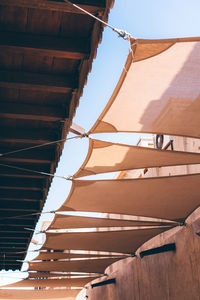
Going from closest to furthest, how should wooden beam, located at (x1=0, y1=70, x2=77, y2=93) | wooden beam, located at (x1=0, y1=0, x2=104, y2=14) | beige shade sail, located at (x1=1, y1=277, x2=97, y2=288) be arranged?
wooden beam, located at (x1=0, y1=0, x2=104, y2=14), wooden beam, located at (x1=0, y1=70, x2=77, y2=93), beige shade sail, located at (x1=1, y1=277, x2=97, y2=288)

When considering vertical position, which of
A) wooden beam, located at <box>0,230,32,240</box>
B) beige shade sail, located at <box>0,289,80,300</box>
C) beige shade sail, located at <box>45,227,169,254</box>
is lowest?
beige shade sail, located at <box>0,289,80,300</box>

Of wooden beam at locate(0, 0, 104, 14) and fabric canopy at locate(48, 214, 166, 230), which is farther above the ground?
wooden beam at locate(0, 0, 104, 14)

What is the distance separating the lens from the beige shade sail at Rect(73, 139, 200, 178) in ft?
14.5

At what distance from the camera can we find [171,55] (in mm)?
3090

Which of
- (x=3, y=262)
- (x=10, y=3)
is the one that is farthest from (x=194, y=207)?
(x=3, y=262)

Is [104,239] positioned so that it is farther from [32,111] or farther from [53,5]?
[53,5]

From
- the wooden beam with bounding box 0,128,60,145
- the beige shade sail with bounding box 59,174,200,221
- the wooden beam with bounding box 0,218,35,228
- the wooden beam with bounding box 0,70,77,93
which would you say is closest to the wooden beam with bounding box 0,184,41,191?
the beige shade sail with bounding box 59,174,200,221

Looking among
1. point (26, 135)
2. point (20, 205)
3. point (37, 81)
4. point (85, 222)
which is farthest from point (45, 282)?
point (37, 81)

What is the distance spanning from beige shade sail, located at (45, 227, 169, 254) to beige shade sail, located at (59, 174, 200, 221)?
4.00ft

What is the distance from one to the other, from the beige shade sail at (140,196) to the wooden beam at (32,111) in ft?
3.58

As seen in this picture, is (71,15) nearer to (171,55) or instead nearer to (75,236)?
(171,55)

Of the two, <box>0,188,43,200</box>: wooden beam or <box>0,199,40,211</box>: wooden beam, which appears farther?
<box>0,199,40,211</box>: wooden beam

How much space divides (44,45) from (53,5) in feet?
1.76

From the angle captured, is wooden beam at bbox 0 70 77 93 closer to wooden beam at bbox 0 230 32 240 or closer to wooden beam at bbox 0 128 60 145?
wooden beam at bbox 0 128 60 145
